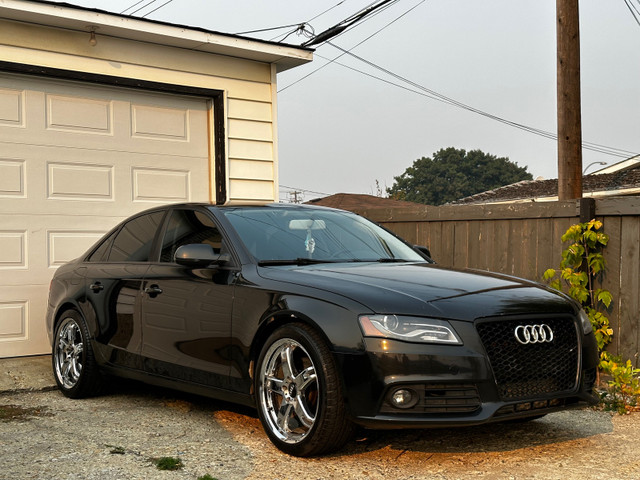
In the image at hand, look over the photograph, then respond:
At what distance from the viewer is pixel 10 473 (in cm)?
468

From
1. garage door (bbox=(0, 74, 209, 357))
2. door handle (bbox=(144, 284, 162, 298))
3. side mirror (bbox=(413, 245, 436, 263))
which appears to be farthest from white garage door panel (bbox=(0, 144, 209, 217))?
side mirror (bbox=(413, 245, 436, 263))

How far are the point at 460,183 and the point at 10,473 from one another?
292 ft

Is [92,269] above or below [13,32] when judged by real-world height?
below

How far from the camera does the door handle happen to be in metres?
6.17

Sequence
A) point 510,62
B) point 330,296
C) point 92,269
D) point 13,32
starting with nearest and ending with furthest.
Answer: point 330,296, point 92,269, point 13,32, point 510,62

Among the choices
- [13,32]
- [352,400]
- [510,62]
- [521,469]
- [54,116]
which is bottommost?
→ [521,469]

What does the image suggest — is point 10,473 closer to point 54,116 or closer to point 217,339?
point 217,339

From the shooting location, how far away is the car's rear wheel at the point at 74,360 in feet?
22.5

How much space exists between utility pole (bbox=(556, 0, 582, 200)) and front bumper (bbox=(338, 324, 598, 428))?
4744mm

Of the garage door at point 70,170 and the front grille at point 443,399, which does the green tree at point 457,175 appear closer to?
Result: the garage door at point 70,170

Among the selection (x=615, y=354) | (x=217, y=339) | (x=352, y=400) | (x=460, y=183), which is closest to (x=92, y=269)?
(x=217, y=339)

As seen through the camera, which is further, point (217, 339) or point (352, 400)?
point (217, 339)

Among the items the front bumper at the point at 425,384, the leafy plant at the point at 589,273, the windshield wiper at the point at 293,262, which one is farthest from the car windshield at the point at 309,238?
the leafy plant at the point at 589,273

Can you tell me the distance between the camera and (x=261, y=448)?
5.17 m
